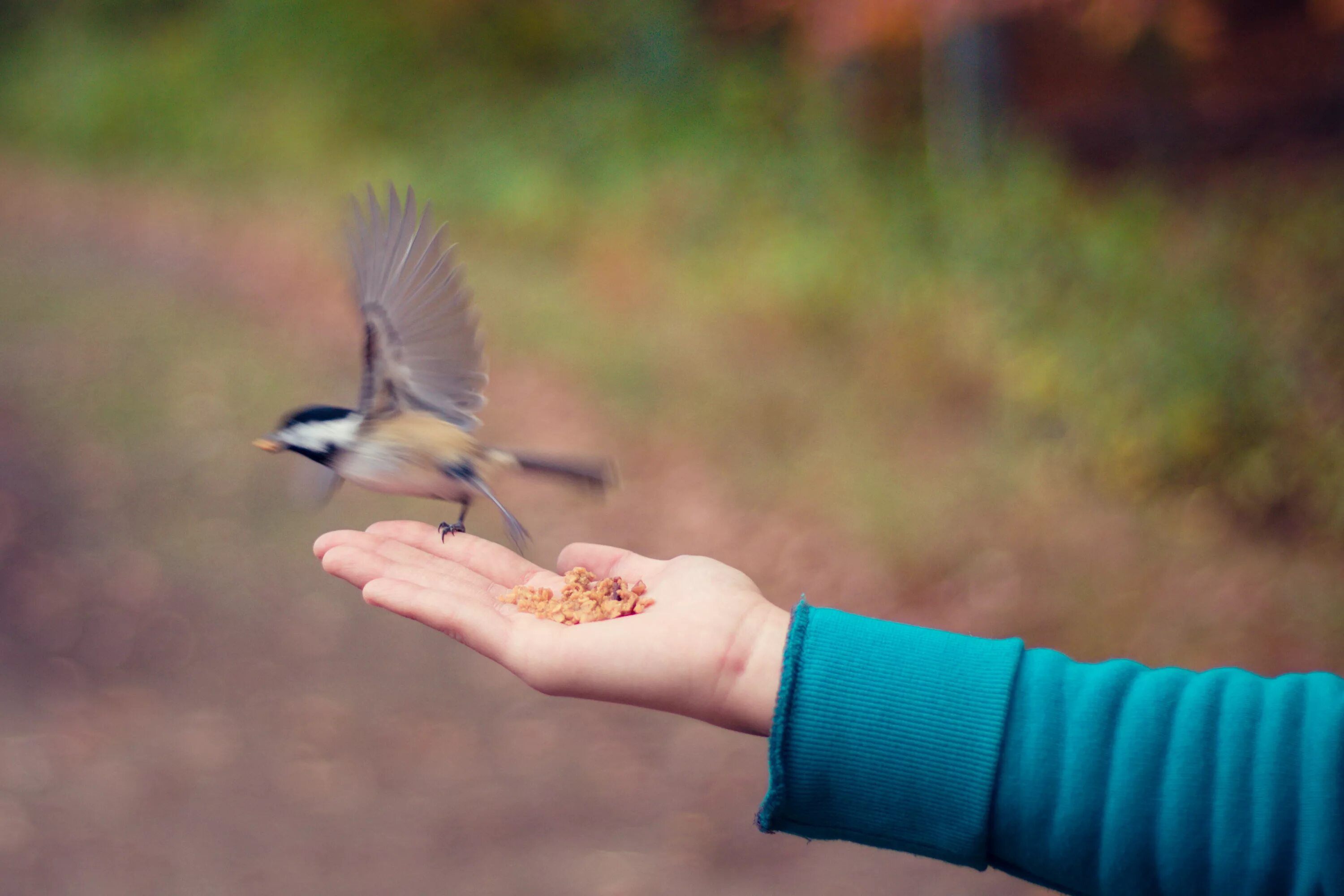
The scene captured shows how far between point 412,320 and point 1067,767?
1245 mm

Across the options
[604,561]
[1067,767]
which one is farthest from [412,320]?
[1067,767]

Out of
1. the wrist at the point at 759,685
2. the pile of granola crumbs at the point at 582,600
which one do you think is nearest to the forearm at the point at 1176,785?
the wrist at the point at 759,685

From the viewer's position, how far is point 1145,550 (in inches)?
160

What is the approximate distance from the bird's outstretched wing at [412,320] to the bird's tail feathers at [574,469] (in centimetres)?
19

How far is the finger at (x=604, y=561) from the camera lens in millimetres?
1862

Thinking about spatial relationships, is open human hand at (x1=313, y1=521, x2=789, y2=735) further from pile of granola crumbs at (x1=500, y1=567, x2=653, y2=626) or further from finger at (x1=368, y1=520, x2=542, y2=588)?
finger at (x1=368, y1=520, x2=542, y2=588)

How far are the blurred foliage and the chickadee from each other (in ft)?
9.21

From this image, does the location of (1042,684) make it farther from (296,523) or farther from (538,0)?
(538,0)

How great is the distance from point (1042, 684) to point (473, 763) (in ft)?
8.62

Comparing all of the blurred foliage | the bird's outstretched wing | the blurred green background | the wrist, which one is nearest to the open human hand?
the wrist

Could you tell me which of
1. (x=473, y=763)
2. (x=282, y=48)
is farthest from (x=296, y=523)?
(x=282, y=48)

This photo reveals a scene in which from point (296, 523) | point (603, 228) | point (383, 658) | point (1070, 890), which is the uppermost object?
point (603, 228)

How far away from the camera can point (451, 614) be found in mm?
1560

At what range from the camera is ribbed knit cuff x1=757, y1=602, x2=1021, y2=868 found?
4.27ft
